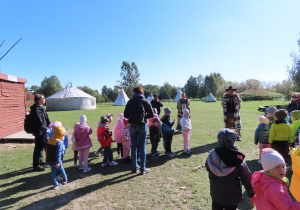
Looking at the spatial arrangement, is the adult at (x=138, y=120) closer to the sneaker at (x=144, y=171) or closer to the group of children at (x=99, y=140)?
the sneaker at (x=144, y=171)

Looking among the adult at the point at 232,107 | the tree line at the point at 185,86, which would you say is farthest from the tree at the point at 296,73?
the adult at the point at 232,107

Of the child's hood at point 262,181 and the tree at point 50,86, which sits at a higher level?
the tree at point 50,86

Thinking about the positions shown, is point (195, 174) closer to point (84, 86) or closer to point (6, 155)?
point (6, 155)

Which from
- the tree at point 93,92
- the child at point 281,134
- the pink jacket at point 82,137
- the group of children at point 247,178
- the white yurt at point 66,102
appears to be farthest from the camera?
the tree at point 93,92

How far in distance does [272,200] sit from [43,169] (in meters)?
5.47

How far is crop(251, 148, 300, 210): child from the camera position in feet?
6.16

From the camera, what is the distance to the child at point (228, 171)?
7.54 feet

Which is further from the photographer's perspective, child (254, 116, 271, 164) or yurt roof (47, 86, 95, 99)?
yurt roof (47, 86, 95, 99)

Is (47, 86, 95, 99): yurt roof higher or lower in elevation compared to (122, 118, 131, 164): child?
higher

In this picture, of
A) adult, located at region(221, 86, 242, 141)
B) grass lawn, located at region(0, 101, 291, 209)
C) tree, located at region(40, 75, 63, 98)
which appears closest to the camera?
grass lawn, located at region(0, 101, 291, 209)

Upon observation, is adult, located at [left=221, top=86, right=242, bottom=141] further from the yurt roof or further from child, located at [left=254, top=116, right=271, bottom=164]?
the yurt roof

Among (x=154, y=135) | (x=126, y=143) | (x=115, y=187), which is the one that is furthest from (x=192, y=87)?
(x=115, y=187)

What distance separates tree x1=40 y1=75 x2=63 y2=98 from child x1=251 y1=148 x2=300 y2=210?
62.7m

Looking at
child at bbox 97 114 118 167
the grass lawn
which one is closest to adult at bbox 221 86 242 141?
the grass lawn
